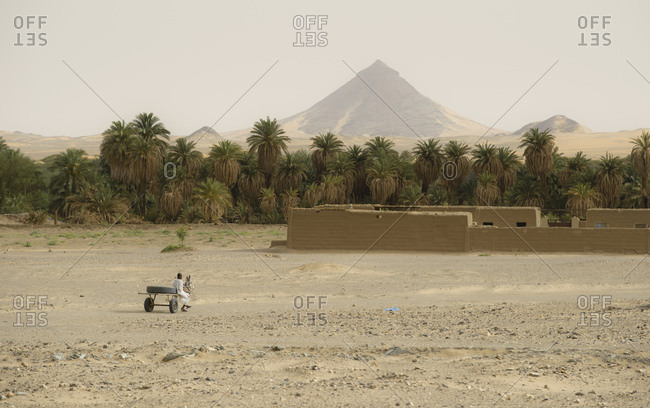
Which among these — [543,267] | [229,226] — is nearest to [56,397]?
[543,267]

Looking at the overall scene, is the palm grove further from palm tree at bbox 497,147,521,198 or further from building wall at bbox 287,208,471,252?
building wall at bbox 287,208,471,252

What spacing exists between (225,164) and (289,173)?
5873 millimetres

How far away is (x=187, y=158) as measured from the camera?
7019cm

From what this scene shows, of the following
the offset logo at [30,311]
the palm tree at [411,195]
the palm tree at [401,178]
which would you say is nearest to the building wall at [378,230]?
the offset logo at [30,311]

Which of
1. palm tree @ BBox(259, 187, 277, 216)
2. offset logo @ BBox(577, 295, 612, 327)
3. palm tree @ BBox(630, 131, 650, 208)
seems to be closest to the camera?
offset logo @ BBox(577, 295, 612, 327)

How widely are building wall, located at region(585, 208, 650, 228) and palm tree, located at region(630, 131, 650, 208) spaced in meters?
19.5

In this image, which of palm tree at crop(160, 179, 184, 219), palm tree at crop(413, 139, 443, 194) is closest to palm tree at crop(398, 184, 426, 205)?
palm tree at crop(413, 139, 443, 194)

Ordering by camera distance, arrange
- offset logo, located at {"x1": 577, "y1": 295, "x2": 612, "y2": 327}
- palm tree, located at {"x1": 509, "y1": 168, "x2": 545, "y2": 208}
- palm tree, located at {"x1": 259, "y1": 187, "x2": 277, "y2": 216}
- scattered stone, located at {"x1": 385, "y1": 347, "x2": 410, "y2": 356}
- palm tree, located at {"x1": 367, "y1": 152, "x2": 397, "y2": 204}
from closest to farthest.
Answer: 1. scattered stone, located at {"x1": 385, "y1": 347, "x2": 410, "y2": 356}
2. offset logo, located at {"x1": 577, "y1": 295, "x2": 612, "y2": 327}
3. palm tree, located at {"x1": 367, "y1": 152, "x2": 397, "y2": 204}
4. palm tree, located at {"x1": 259, "y1": 187, "x2": 277, "y2": 216}
5. palm tree, located at {"x1": 509, "y1": 168, "x2": 545, "y2": 208}

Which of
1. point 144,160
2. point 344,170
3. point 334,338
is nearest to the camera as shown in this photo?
point 334,338

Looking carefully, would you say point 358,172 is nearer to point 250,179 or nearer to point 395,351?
point 250,179

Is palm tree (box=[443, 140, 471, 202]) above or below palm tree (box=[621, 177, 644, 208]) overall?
above

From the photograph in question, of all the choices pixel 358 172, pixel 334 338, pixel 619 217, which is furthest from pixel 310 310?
pixel 358 172

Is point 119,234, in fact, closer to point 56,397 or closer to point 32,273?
point 32,273

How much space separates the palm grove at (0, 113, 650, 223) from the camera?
212 feet
